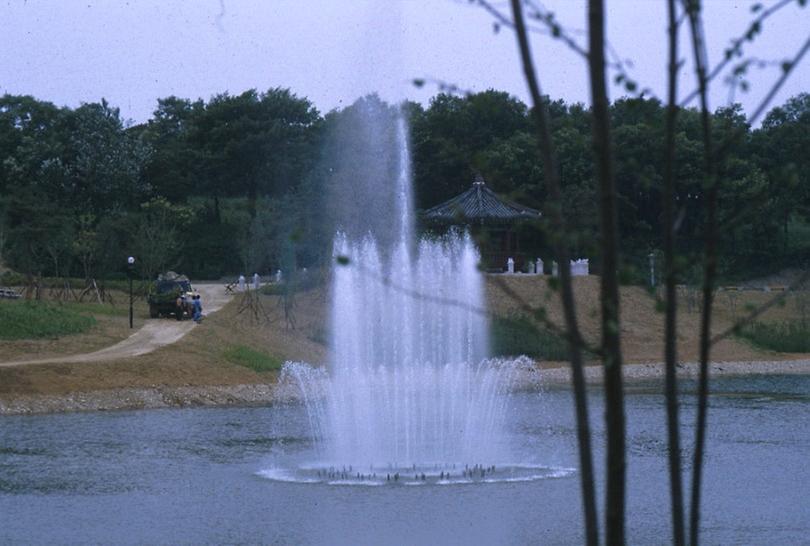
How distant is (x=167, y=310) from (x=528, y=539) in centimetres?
2974

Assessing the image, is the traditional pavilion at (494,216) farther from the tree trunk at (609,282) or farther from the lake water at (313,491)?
the tree trunk at (609,282)

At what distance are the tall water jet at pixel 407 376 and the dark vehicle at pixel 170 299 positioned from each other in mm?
5448

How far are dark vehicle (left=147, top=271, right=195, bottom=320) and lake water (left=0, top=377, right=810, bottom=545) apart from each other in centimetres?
1361

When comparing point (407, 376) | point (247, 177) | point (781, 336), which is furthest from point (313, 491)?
point (247, 177)

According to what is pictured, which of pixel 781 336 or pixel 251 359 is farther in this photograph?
pixel 781 336

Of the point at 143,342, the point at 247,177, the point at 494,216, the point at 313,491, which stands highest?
the point at 247,177

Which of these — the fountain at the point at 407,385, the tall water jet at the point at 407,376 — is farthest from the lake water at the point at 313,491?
the tall water jet at the point at 407,376

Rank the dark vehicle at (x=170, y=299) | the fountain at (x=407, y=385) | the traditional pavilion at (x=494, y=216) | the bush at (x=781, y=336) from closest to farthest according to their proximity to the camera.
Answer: the fountain at (x=407, y=385) → the dark vehicle at (x=170, y=299) → the bush at (x=781, y=336) → the traditional pavilion at (x=494, y=216)

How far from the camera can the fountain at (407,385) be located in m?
23.0

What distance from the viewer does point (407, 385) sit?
99.2 feet

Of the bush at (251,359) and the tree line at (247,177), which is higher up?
the tree line at (247,177)

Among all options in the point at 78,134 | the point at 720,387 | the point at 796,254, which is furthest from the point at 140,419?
the point at 796,254

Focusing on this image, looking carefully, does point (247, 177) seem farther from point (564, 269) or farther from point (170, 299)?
point (564, 269)

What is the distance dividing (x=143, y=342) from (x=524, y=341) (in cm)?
1382
